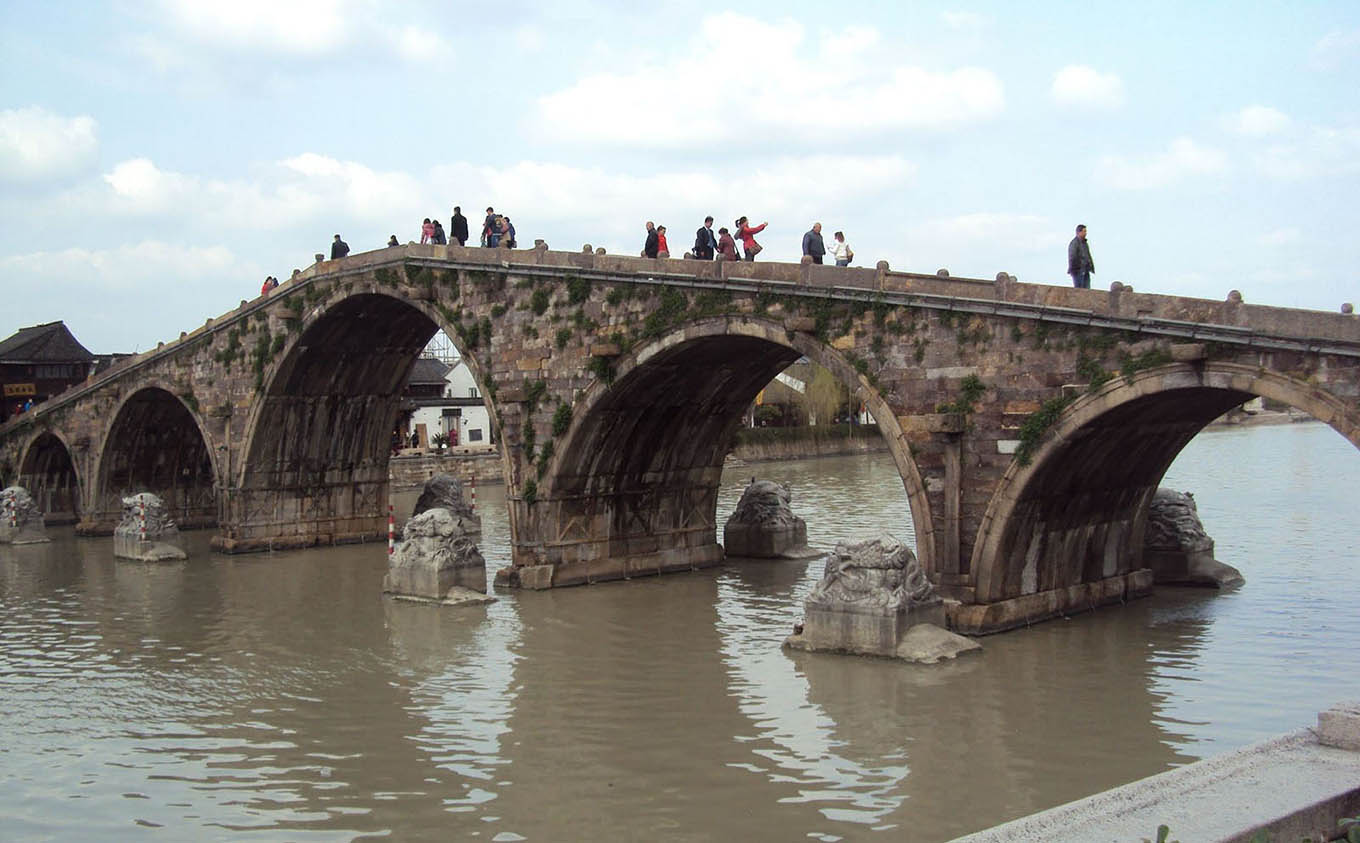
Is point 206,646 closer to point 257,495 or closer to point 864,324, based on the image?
point 864,324

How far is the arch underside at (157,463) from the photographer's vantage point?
1379 inches

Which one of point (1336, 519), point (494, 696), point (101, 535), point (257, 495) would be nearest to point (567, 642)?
point (494, 696)

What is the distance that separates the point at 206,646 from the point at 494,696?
568 centimetres

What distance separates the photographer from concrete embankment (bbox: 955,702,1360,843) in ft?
17.8

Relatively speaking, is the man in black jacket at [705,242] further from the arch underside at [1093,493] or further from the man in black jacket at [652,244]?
the arch underside at [1093,493]

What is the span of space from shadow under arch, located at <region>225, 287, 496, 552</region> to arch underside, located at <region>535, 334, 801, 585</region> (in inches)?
301

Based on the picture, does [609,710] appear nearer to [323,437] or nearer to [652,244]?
[652,244]

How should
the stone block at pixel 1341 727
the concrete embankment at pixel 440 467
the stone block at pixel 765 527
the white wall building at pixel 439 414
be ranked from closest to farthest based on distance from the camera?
1. the stone block at pixel 1341 727
2. the stone block at pixel 765 527
3. the concrete embankment at pixel 440 467
4. the white wall building at pixel 439 414

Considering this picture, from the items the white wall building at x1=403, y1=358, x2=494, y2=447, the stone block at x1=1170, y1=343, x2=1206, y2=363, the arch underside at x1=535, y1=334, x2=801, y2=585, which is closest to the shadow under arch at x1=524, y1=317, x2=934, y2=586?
the arch underside at x1=535, y1=334, x2=801, y2=585

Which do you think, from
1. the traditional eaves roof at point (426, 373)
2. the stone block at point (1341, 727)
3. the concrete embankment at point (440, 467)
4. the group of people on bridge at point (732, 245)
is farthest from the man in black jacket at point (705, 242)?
the traditional eaves roof at point (426, 373)

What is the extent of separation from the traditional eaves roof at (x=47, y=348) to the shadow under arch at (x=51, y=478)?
10.6 meters

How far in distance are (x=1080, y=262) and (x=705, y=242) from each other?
21.1 feet

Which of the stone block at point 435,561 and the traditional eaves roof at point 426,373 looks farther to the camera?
the traditional eaves roof at point 426,373

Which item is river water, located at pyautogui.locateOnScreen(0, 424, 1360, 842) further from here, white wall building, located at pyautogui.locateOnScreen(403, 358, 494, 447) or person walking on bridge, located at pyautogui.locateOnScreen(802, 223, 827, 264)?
white wall building, located at pyautogui.locateOnScreen(403, 358, 494, 447)
